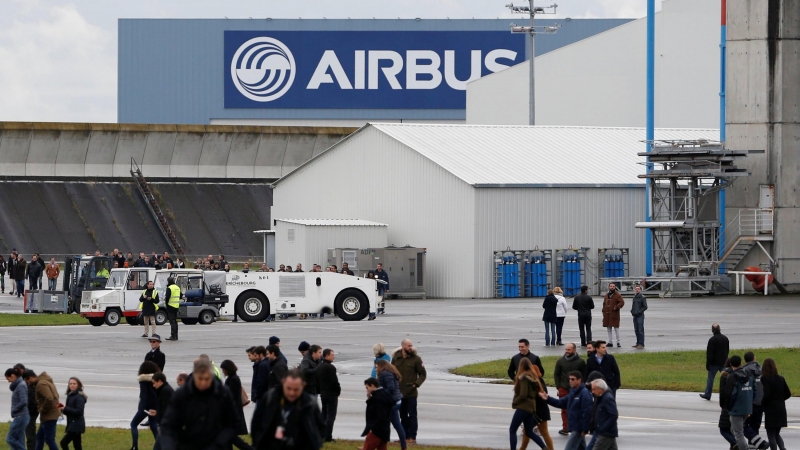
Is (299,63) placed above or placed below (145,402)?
above

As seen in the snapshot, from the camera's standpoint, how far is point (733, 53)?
52.2m

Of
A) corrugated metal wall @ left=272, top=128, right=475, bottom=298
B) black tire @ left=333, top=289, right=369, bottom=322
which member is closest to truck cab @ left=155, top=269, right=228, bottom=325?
black tire @ left=333, top=289, right=369, bottom=322

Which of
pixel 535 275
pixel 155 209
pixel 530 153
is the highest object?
pixel 530 153

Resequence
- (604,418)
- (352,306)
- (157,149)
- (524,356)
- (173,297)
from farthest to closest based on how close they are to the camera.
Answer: (157,149), (352,306), (173,297), (524,356), (604,418)

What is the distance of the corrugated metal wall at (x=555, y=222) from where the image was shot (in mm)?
50875

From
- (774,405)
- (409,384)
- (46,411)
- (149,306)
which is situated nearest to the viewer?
(46,411)

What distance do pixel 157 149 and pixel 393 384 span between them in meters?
55.2

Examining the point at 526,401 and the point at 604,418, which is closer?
the point at 604,418

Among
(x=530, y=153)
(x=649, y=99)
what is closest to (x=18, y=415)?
(x=649, y=99)

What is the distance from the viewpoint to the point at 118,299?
37.4 metres

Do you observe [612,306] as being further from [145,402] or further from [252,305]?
[145,402]

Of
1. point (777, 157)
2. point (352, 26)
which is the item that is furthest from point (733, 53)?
point (352, 26)

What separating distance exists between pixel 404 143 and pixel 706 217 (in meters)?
12.8

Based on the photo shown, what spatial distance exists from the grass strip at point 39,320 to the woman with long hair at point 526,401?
22.9 m
